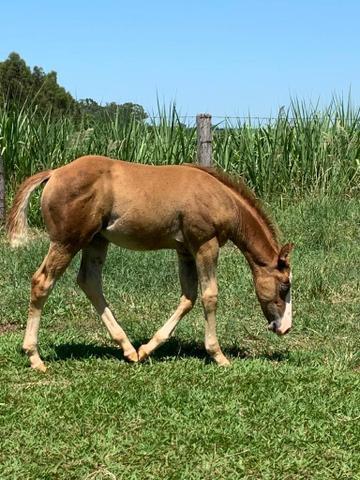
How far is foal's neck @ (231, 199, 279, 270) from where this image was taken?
6.08 meters

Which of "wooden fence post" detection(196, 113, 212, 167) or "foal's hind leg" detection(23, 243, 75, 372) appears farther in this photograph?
"wooden fence post" detection(196, 113, 212, 167)

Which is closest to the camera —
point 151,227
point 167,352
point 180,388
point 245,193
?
point 180,388

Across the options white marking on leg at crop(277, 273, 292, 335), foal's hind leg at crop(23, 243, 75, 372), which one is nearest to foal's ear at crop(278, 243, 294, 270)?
white marking on leg at crop(277, 273, 292, 335)

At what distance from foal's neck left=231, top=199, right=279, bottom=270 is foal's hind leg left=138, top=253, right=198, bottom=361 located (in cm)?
48

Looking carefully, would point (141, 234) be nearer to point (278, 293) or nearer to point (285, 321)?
point (278, 293)

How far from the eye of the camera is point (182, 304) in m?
6.04

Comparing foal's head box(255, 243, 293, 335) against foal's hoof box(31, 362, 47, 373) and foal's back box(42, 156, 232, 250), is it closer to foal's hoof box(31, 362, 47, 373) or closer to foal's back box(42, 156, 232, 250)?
foal's back box(42, 156, 232, 250)

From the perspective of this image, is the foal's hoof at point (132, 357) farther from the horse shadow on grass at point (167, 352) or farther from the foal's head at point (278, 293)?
the foal's head at point (278, 293)

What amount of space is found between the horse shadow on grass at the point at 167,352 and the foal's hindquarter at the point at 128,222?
0.84 ft

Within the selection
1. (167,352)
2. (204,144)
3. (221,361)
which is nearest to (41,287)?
(167,352)

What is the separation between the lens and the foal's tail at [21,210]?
5.70 metres

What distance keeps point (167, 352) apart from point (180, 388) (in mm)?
1088

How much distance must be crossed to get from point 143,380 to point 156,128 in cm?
821

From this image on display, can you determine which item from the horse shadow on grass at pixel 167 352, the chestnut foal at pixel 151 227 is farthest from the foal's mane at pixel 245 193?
the horse shadow on grass at pixel 167 352
